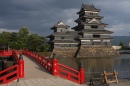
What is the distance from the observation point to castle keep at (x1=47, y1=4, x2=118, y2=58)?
194 ft

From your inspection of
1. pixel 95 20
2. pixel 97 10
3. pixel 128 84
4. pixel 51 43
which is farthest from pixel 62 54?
pixel 128 84

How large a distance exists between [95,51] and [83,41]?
4.52 meters

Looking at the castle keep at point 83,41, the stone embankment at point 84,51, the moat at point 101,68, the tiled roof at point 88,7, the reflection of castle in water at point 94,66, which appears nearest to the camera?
the moat at point 101,68

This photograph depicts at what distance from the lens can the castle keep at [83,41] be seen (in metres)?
59.2

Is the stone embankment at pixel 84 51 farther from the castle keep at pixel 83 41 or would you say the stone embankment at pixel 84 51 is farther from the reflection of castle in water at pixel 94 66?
the reflection of castle in water at pixel 94 66

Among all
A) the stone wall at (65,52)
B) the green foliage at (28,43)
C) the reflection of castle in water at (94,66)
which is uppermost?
the green foliage at (28,43)

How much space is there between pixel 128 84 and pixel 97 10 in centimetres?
5572

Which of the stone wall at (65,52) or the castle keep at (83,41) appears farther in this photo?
the castle keep at (83,41)

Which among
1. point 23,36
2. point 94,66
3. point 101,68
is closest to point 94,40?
point 23,36

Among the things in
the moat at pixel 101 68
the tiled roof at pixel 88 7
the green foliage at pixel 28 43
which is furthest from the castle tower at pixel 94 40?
the moat at pixel 101 68

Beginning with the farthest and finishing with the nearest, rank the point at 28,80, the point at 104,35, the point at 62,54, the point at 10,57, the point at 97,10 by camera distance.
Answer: the point at 97,10 → the point at 104,35 → the point at 62,54 → the point at 10,57 → the point at 28,80

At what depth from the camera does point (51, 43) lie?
6203 cm

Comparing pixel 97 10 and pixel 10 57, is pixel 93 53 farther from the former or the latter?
pixel 10 57

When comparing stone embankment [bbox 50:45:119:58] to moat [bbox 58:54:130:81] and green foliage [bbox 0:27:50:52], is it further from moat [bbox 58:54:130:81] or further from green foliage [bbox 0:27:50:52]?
moat [bbox 58:54:130:81]
